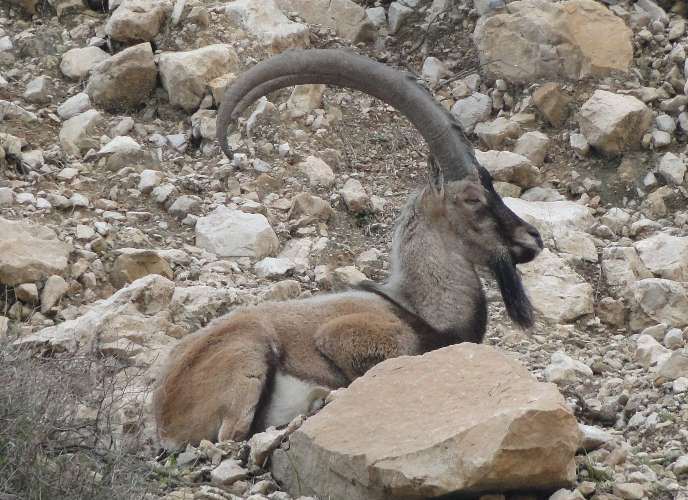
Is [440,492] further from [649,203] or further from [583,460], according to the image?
[649,203]

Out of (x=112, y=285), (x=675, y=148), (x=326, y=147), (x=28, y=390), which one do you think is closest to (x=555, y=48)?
(x=675, y=148)

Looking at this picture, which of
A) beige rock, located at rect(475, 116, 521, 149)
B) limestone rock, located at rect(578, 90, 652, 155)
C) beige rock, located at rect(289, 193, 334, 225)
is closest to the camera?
beige rock, located at rect(289, 193, 334, 225)

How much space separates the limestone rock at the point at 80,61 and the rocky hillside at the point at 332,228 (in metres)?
0.02

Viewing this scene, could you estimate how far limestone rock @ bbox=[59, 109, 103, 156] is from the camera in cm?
1033

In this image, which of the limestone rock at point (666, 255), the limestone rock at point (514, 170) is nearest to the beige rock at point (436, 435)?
the limestone rock at point (666, 255)

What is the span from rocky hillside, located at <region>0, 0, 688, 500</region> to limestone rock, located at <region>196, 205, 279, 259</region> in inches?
0.9

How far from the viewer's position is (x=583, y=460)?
5.29 meters

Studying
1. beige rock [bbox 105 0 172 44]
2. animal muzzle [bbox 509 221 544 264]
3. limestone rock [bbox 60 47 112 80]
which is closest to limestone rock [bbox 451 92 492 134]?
beige rock [bbox 105 0 172 44]

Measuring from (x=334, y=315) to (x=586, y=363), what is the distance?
1805mm

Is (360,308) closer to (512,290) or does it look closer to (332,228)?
(512,290)

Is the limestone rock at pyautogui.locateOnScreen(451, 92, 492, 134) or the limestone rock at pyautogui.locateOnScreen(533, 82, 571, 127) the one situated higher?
the limestone rock at pyautogui.locateOnScreen(533, 82, 571, 127)

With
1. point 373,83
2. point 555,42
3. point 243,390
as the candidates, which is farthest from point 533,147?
point 243,390

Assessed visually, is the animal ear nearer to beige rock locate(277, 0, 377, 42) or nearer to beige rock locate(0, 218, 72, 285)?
beige rock locate(0, 218, 72, 285)

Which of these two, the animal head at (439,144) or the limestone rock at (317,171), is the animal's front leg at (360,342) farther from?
the limestone rock at (317,171)
